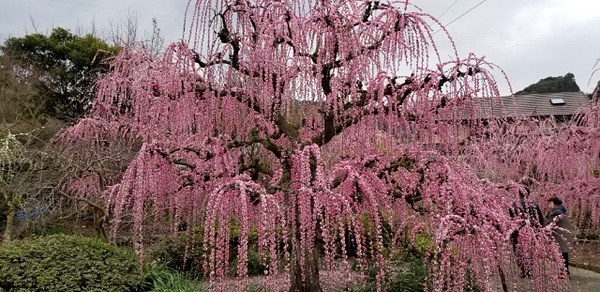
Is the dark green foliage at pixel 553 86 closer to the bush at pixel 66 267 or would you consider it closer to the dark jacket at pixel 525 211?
the dark jacket at pixel 525 211

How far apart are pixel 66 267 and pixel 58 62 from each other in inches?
474

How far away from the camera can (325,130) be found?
396 cm

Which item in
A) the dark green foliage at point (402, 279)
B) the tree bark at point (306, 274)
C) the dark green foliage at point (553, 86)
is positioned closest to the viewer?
the tree bark at point (306, 274)

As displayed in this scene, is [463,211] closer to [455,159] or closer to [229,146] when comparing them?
[455,159]

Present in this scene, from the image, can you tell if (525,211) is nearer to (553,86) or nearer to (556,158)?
(556,158)

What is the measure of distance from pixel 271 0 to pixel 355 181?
160cm

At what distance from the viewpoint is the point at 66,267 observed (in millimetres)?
4375

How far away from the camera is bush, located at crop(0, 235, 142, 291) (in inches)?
→ 166

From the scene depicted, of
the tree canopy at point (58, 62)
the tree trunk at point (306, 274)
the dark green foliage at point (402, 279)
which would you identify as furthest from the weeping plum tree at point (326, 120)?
the tree canopy at point (58, 62)

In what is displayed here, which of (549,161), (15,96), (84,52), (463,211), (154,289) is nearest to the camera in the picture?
(463,211)

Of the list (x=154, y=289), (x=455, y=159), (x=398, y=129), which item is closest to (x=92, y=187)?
(x=154, y=289)

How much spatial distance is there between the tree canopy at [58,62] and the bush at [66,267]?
395 inches

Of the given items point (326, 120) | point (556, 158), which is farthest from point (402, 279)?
point (556, 158)

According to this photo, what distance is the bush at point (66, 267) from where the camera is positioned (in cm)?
423
